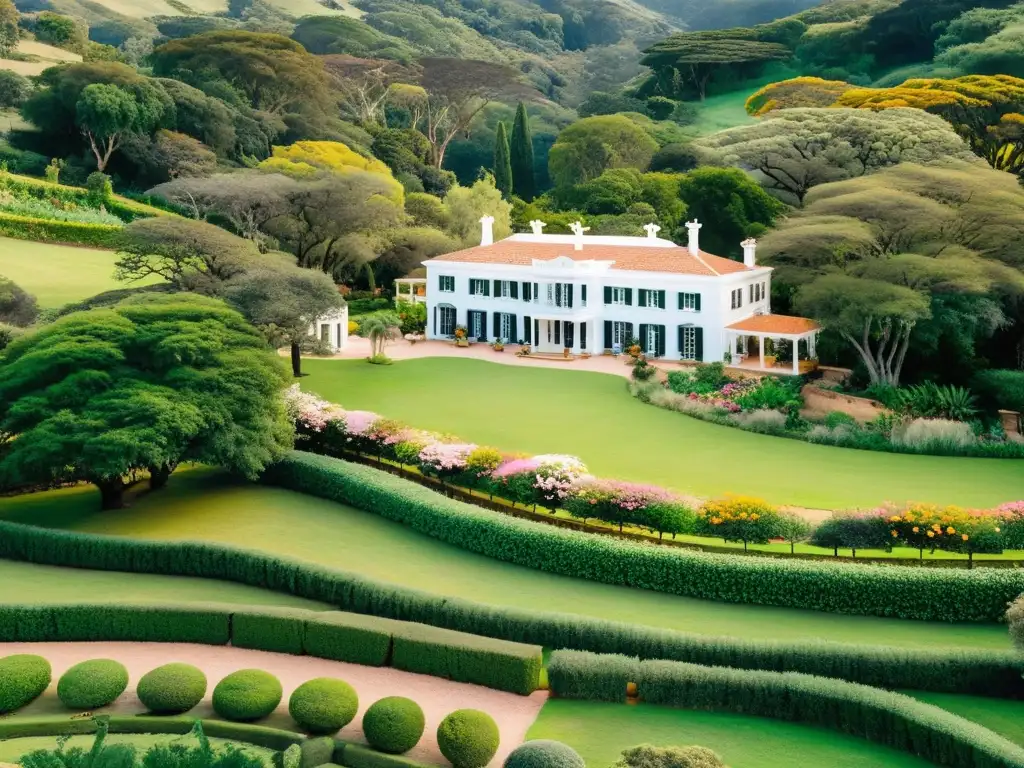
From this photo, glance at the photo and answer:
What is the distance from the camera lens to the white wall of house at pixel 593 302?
4984 centimetres

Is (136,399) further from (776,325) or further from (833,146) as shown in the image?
(833,146)

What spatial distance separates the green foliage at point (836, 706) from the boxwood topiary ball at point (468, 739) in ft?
11.3

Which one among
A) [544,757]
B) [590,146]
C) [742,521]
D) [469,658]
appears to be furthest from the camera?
[590,146]

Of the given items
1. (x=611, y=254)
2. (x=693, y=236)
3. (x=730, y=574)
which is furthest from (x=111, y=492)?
(x=693, y=236)

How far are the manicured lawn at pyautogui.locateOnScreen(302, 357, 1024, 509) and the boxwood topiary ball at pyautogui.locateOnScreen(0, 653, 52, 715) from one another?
59.1 feet

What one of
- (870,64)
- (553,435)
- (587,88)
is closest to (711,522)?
(553,435)

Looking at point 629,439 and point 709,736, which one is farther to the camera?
point 629,439

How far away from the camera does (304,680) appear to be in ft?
71.4

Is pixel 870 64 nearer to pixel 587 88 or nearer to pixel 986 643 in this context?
pixel 587 88

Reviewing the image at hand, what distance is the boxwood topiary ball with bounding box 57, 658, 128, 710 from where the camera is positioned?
20219 mm

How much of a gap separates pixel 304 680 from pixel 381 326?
29.9 meters

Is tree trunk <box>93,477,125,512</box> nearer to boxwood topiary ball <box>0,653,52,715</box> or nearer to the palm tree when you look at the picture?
boxwood topiary ball <box>0,653,52,715</box>

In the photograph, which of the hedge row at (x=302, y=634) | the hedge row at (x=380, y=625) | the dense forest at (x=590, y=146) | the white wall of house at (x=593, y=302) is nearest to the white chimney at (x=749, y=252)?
the white wall of house at (x=593, y=302)

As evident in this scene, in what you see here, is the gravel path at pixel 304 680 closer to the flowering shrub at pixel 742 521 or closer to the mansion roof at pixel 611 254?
the flowering shrub at pixel 742 521
